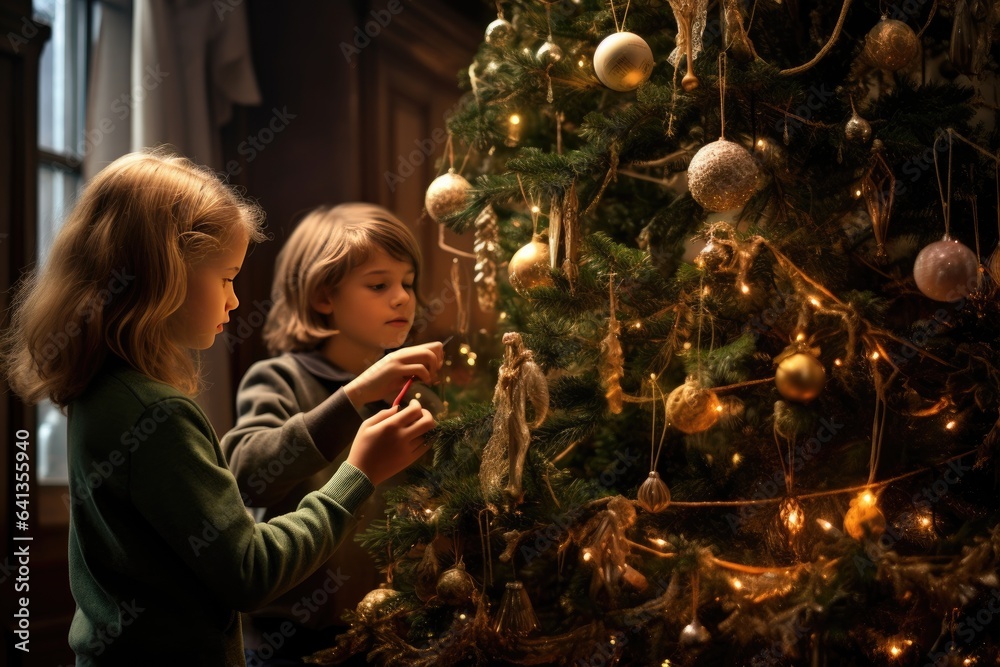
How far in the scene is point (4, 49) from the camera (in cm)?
159


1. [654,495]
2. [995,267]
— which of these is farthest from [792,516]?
[995,267]

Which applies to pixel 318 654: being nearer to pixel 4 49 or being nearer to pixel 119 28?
pixel 4 49

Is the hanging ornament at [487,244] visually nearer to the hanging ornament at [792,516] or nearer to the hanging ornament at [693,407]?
the hanging ornament at [693,407]

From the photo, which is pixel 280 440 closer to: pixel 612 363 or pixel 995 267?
pixel 612 363

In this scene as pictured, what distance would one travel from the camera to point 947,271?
103cm

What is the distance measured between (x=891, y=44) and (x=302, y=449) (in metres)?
1.03

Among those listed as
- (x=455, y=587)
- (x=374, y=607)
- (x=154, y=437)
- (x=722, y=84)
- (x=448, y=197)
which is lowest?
(x=374, y=607)

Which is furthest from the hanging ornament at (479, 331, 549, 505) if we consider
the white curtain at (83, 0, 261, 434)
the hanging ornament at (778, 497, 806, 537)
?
the white curtain at (83, 0, 261, 434)

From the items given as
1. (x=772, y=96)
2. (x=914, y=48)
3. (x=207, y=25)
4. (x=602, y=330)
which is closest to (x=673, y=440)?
(x=602, y=330)

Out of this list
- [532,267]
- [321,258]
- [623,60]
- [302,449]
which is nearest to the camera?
[623,60]

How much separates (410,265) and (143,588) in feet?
2.70

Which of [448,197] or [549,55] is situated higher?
[549,55]

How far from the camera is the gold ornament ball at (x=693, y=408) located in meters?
1.07

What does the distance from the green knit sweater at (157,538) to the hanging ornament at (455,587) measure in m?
0.21
